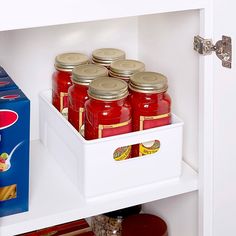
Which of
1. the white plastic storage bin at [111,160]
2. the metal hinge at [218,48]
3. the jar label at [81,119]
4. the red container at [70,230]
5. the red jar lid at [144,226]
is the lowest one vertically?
the red container at [70,230]

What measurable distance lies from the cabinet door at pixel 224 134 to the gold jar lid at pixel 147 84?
112 millimetres

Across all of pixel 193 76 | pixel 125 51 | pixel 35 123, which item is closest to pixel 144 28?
pixel 125 51

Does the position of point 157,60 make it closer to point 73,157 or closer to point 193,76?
point 193,76

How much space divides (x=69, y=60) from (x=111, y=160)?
30 centimetres

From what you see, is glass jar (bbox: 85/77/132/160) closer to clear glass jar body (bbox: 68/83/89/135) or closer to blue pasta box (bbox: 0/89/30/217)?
clear glass jar body (bbox: 68/83/89/135)

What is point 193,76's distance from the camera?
1300 mm

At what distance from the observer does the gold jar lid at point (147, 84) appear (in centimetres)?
123

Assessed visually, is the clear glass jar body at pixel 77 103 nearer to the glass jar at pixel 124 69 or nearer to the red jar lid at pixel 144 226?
the glass jar at pixel 124 69

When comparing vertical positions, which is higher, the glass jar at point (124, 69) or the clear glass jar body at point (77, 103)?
the glass jar at point (124, 69)

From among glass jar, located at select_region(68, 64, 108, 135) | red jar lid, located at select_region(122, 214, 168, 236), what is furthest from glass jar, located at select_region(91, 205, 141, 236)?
glass jar, located at select_region(68, 64, 108, 135)

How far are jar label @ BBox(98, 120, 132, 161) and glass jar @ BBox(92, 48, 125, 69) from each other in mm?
223

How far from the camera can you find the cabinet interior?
1317mm

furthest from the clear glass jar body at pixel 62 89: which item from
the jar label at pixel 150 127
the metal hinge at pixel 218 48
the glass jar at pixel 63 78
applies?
the metal hinge at pixel 218 48

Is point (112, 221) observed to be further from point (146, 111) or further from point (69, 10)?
point (69, 10)
